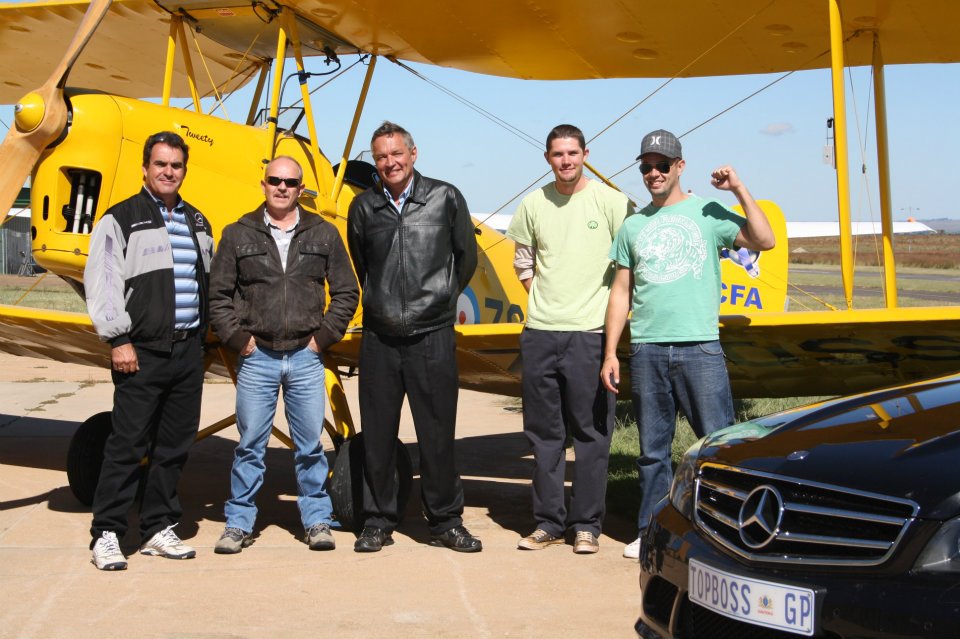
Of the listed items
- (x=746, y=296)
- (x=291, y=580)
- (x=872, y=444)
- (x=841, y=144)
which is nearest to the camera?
(x=872, y=444)

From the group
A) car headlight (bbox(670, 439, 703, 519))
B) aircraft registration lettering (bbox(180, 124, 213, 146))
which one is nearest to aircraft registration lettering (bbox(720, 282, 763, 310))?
aircraft registration lettering (bbox(180, 124, 213, 146))

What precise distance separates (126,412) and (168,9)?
9.74 feet

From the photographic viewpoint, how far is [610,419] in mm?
4773

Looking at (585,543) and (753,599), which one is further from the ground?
(753,599)

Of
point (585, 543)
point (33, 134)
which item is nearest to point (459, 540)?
point (585, 543)

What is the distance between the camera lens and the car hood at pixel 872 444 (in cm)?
228

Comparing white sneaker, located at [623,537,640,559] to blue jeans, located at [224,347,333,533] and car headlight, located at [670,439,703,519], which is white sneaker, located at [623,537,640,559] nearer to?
blue jeans, located at [224,347,333,533]

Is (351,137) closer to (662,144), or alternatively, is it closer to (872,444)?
(662,144)

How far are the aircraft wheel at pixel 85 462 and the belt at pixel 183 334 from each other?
145cm

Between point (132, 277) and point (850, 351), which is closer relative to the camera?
point (132, 277)

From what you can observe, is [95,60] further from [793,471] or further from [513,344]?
[793,471]

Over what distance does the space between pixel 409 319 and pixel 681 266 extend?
1.20m

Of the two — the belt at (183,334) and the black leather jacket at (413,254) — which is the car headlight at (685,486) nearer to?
the black leather jacket at (413,254)

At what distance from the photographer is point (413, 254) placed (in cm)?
464
